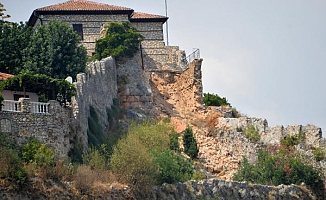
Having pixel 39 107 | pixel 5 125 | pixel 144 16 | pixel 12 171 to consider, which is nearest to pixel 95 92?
pixel 39 107

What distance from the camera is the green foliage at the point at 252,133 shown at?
61562 mm

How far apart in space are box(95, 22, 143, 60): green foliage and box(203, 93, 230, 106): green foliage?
227 inches

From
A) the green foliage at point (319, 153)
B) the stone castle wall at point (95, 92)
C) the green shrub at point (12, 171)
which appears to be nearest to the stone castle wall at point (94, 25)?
the stone castle wall at point (95, 92)

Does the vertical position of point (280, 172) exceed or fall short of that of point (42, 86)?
it falls short

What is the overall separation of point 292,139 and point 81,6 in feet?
51.6

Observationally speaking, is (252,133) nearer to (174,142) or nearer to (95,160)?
(174,142)

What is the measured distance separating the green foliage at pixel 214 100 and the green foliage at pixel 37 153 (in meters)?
23.7

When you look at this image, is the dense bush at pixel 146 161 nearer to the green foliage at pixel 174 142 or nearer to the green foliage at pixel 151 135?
the green foliage at pixel 151 135

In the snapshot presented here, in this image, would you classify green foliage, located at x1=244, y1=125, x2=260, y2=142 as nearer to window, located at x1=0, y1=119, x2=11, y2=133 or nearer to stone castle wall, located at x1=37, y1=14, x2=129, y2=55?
stone castle wall, located at x1=37, y1=14, x2=129, y2=55

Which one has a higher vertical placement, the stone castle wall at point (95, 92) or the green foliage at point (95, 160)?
the stone castle wall at point (95, 92)

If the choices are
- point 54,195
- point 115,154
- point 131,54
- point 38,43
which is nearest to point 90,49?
point 131,54

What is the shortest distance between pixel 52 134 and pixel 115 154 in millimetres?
2791

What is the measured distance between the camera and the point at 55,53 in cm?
5903

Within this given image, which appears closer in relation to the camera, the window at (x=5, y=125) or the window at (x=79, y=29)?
the window at (x=5, y=125)
